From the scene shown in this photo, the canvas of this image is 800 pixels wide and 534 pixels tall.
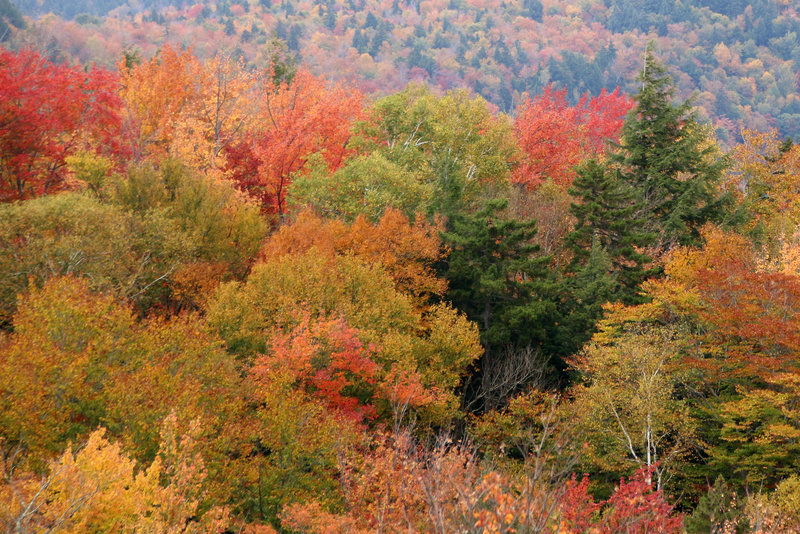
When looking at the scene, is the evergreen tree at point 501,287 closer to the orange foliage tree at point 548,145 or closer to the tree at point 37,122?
the orange foliage tree at point 548,145

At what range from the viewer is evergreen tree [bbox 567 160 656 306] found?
36.3m

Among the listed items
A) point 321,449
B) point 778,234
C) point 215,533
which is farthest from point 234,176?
point 778,234

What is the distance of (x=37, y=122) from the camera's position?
34.4m

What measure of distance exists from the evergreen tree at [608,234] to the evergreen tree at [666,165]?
2.48 metres

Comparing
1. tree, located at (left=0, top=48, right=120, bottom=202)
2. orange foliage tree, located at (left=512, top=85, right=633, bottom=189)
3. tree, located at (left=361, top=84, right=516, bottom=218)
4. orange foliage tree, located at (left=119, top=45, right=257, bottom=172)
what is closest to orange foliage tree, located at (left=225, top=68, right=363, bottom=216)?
orange foliage tree, located at (left=119, top=45, right=257, bottom=172)

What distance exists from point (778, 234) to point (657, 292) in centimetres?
1491

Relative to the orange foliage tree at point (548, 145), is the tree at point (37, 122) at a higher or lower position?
lower

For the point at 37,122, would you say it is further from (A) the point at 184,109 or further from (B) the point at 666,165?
(B) the point at 666,165

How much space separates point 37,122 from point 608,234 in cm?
3518

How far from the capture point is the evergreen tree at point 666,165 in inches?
1578

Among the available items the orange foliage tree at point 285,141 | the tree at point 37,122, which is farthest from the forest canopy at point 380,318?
the orange foliage tree at point 285,141

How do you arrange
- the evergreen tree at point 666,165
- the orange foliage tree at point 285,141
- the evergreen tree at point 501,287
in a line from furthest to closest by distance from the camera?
the orange foliage tree at point 285,141
the evergreen tree at point 666,165
the evergreen tree at point 501,287

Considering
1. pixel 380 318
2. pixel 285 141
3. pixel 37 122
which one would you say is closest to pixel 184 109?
pixel 285 141

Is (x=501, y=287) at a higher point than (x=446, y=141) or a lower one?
lower
